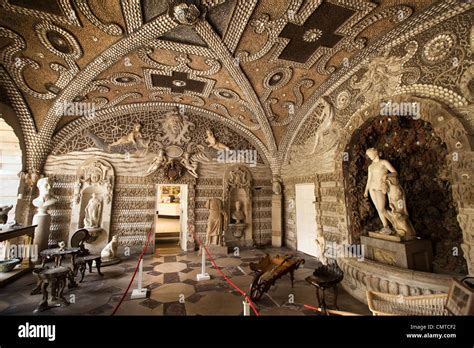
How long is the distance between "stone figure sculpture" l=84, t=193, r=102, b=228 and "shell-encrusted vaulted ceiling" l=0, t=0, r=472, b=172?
2.35 meters

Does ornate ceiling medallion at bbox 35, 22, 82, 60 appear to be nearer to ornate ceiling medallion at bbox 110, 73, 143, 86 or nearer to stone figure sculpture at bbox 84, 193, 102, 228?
ornate ceiling medallion at bbox 110, 73, 143, 86

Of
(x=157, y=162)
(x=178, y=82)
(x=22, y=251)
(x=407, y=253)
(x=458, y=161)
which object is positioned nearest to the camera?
(x=458, y=161)

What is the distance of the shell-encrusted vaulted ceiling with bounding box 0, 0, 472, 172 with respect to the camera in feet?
13.7

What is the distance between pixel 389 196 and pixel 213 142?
6.64 m

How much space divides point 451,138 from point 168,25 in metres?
6.03

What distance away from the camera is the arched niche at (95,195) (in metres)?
7.64

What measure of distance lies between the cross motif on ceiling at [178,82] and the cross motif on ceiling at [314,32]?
2.80 m

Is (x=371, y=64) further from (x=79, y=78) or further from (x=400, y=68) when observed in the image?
(x=79, y=78)

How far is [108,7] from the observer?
4.09 m

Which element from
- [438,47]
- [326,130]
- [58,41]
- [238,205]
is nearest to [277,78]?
[326,130]

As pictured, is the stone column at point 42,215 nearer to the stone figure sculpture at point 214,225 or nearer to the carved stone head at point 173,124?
the carved stone head at point 173,124

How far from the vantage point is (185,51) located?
5.48 meters

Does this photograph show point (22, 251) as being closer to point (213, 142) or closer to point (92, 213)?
point (92, 213)

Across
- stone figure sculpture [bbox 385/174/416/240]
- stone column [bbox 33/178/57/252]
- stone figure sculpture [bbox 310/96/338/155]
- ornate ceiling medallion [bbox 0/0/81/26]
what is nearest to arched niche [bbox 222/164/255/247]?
stone figure sculpture [bbox 310/96/338/155]
